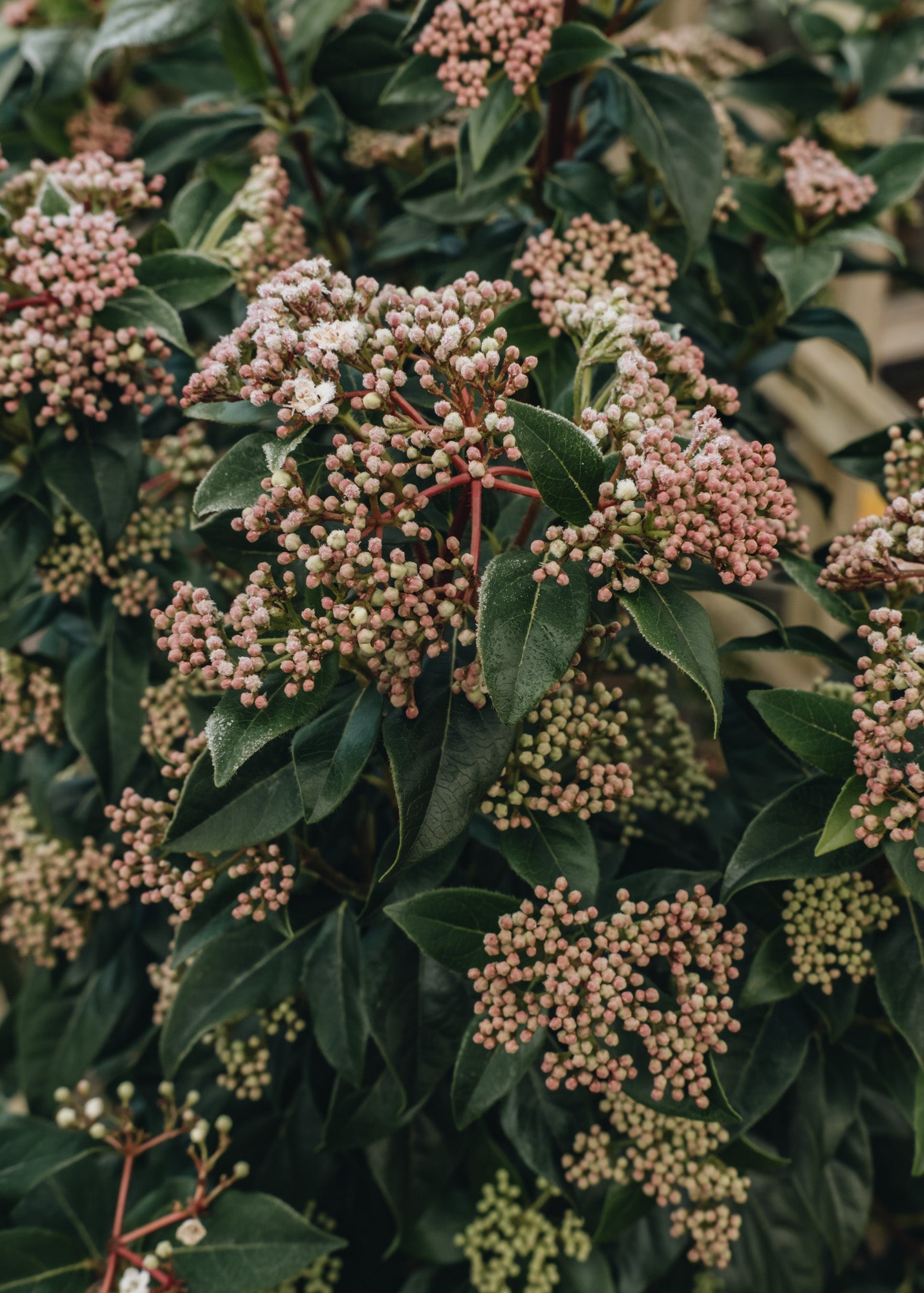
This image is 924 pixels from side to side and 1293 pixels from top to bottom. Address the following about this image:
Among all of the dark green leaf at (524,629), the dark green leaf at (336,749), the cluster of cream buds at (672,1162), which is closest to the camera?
the dark green leaf at (524,629)

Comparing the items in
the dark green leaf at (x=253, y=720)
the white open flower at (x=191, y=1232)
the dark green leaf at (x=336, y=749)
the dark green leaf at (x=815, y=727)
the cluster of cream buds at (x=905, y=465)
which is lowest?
the white open flower at (x=191, y=1232)

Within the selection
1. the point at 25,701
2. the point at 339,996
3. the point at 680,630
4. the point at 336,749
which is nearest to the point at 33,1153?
the point at 339,996

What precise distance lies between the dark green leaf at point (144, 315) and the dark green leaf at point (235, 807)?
0.43 metres

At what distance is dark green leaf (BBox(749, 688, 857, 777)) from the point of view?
803mm

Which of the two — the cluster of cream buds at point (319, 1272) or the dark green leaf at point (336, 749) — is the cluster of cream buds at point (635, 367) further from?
the cluster of cream buds at point (319, 1272)

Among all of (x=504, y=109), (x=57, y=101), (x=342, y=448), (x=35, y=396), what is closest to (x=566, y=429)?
(x=342, y=448)

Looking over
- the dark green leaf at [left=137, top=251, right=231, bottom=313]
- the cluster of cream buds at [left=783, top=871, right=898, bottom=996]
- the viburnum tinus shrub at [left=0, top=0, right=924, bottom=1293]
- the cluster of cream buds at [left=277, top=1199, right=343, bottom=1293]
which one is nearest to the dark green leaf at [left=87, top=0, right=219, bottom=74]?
the viburnum tinus shrub at [left=0, top=0, right=924, bottom=1293]

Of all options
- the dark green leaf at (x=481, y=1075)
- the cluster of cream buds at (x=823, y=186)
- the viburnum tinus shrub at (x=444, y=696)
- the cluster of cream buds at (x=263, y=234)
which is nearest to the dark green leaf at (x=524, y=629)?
the viburnum tinus shrub at (x=444, y=696)

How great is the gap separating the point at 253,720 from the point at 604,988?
1.13ft

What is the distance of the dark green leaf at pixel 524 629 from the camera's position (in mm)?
653

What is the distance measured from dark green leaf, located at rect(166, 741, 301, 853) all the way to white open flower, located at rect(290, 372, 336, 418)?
30cm

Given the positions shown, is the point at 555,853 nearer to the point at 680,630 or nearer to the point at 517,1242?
the point at 680,630

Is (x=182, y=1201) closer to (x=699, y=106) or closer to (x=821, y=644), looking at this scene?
(x=821, y=644)

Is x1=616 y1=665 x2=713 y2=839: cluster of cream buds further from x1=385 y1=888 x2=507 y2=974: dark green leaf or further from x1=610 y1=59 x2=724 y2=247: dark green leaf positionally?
x1=610 y1=59 x2=724 y2=247: dark green leaf
